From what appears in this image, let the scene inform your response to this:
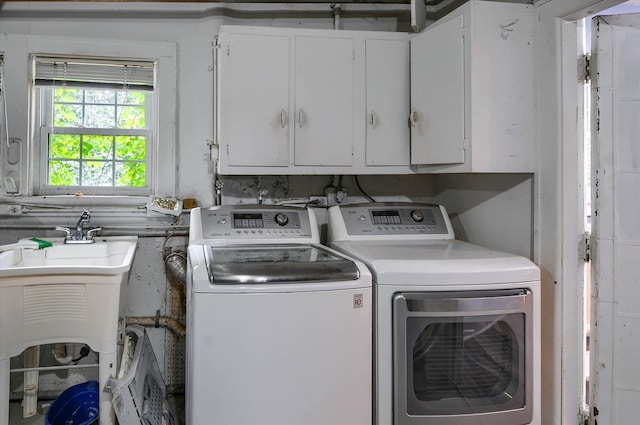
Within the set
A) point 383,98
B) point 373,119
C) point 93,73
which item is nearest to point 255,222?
point 373,119

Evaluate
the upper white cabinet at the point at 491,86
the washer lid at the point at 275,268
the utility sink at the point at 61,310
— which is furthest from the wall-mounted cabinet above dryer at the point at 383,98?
the utility sink at the point at 61,310

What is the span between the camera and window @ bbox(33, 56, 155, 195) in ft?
7.55

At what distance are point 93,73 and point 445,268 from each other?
2157mm

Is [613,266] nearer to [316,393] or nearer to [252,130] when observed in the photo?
[316,393]

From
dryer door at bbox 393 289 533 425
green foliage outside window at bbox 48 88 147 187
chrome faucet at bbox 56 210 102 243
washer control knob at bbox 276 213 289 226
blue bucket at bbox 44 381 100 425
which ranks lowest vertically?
blue bucket at bbox 44 381 100 425

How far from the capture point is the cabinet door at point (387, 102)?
217 cm

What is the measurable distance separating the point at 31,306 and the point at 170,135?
1163 mm

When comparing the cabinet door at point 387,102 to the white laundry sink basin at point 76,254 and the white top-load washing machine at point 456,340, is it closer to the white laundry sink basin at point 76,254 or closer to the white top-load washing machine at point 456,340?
the white top-load washing machine at point 456,340

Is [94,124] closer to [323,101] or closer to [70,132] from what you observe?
[70,132]

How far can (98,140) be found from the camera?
2.39 metres

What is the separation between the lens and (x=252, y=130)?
2.06 metres

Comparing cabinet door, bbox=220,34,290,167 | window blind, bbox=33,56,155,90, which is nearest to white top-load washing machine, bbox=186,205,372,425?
cabinet door, bbox=220,34,290,167

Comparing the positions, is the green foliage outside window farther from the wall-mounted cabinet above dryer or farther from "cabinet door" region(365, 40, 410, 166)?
"cabinet door" region(365, 40, 410, 166)

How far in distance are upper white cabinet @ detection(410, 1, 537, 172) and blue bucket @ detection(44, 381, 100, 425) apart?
2.02 meters
